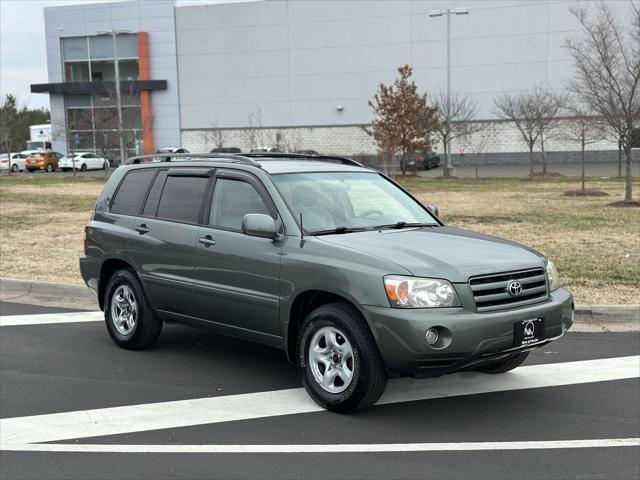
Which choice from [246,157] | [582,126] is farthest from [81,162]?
[246,157]

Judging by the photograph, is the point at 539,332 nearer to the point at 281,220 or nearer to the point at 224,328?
the point at 281,220

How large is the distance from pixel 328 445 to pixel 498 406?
4.79 feet

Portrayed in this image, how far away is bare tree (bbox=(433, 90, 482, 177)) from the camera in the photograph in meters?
41.1

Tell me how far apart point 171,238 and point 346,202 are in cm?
158

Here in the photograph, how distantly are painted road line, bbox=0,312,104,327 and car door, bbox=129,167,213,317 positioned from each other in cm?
199

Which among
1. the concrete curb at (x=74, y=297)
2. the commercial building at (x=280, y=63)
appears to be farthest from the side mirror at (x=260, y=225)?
the commercial building at (x=280, y=63)

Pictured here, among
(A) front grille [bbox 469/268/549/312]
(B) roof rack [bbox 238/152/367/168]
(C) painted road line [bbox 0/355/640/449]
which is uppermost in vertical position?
(B) roof rack [bbox 238/152/367/168]

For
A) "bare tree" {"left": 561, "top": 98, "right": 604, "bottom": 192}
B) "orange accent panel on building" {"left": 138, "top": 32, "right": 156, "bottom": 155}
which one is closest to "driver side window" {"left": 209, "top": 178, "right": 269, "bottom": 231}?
"bare tree" {"left": 561, "top": 98, "right": 604, "bottom": 192}

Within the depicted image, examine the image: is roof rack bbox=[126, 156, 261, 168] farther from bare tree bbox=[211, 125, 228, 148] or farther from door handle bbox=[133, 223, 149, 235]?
bare tree bbox=[211, 125, 228, 148]

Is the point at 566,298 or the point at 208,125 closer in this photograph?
the point at 566,298

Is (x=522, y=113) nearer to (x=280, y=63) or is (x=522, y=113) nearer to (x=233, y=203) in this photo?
(x=280, y=63)

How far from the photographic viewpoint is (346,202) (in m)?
5.95

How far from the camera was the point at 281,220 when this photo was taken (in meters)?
5.48

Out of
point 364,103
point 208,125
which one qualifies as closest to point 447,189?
point 364,103
